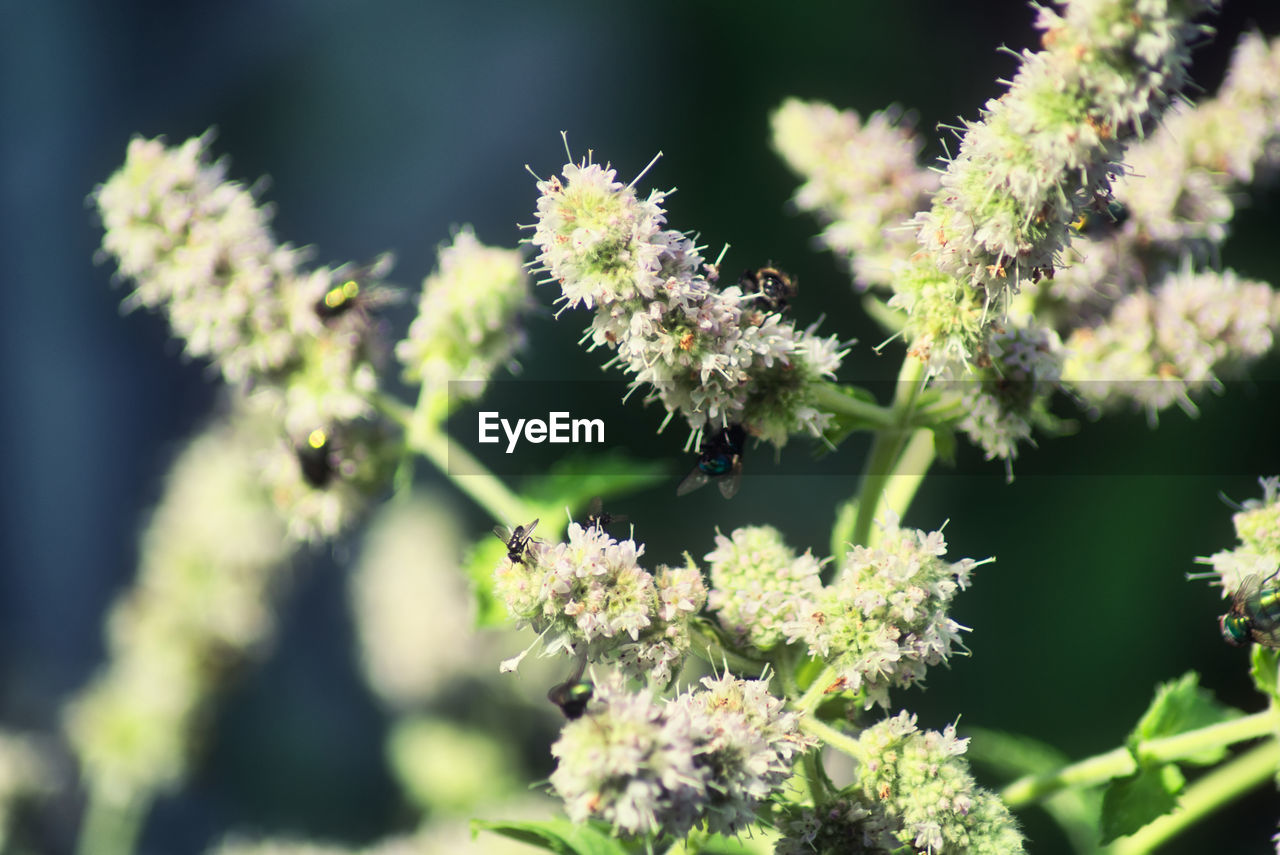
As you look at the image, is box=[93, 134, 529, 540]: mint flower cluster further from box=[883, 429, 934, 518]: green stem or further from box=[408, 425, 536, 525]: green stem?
box=[883, 429, 934, 518]: green stem

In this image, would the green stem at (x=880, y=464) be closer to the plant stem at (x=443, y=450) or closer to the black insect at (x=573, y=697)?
the black insect at (x=573, y=697)

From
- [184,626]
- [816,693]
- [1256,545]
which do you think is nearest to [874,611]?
[816,693]

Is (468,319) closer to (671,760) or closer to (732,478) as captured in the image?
(732,478)

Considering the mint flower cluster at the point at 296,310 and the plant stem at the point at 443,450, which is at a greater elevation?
the mint flower cluster at the point at 296,310

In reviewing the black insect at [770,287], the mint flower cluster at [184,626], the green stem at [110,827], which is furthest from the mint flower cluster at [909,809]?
the green stem at [110,827]

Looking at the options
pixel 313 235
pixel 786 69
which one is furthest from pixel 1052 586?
pixel 313 235

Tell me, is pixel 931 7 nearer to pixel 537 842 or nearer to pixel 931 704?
pixel 931 704

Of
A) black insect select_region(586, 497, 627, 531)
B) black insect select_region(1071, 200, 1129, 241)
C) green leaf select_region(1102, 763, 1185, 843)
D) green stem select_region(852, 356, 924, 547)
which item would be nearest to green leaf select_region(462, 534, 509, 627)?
black insect select_region(586, 497, 627, 531)
